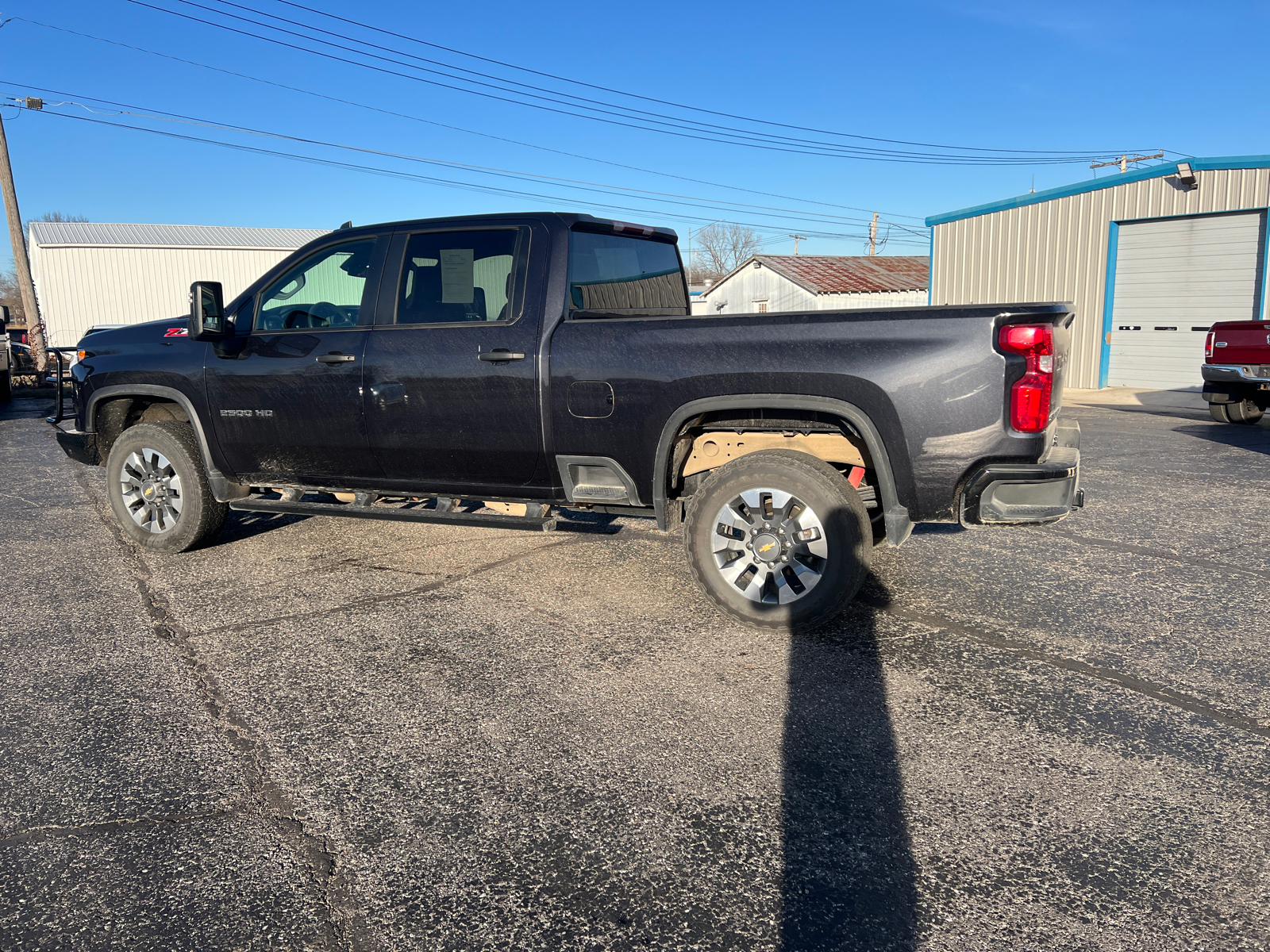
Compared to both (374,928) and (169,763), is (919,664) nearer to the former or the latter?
(374,928)

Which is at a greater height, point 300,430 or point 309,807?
point 300,430

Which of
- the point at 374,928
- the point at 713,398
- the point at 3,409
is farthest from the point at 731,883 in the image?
the point at 3,409

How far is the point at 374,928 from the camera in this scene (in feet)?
7.89

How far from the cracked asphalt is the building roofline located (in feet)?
48.7

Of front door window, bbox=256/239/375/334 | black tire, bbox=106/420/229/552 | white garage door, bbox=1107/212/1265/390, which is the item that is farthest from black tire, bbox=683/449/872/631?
white garage door, bbox=1107/212/1265/390

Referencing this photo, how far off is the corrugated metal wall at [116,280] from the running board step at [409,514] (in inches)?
1147

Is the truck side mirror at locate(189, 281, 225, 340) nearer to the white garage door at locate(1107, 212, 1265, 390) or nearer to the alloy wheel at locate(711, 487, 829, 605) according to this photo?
the alloy wheel at locate(711, 487, 829, 605)

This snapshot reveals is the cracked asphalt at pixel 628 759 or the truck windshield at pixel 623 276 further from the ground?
the truck windshield at pixel 623 276

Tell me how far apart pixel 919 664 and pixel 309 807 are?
2557 mm

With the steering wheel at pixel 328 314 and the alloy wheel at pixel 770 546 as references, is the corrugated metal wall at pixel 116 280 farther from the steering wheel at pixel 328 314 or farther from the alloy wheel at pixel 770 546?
the alloy wheel at pixel 770 546

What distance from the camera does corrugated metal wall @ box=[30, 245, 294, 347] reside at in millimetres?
31344

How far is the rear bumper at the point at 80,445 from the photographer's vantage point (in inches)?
255

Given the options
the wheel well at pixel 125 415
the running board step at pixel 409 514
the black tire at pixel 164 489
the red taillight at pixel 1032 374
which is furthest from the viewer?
the wheel well at pixel 125 415

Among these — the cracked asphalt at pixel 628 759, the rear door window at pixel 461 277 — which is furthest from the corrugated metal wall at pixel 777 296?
the cracked asphalt at pixel 628 759
